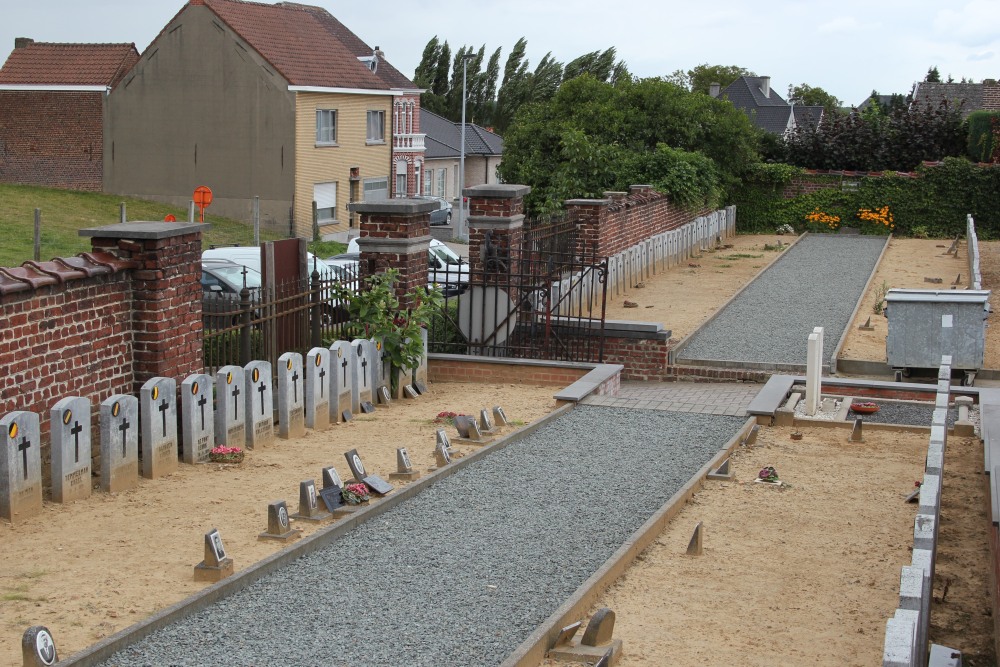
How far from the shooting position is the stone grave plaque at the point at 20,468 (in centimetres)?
737

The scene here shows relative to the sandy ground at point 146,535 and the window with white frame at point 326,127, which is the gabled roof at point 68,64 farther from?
the sandy ground at point 146,535

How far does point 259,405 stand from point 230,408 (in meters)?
0.42

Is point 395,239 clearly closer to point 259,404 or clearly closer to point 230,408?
point 259,404

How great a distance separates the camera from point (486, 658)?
571 centimetres

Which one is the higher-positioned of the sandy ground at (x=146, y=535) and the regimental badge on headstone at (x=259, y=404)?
the regimental badge on headstone at (x=259, y=404)

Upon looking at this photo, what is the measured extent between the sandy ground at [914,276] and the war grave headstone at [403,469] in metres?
8.22

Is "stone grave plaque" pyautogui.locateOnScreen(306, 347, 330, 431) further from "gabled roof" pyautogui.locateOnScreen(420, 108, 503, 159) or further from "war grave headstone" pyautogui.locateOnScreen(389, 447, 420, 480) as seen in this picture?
"gabled roof" pyautogui.locateOnScreen(420, 108, 503, 159)

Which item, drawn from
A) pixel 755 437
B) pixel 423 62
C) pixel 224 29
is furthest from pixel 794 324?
pixel 423 62

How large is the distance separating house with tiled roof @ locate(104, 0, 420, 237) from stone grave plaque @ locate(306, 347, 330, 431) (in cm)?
2896

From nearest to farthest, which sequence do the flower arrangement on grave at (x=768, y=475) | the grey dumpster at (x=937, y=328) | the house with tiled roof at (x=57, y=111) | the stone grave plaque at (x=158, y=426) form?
1. the stone grave plaque at (x=158, y=426)
2. the flower arrangement on grave at (x=768, y=475)
3. the grey dumpster at (x=937, y=328)
4. the house with tiled roof at (x=57, y=111)

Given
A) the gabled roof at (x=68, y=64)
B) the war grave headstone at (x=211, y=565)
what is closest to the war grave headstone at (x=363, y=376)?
the war grave headstone at (x=211, y=565)

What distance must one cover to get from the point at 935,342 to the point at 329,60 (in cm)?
3146

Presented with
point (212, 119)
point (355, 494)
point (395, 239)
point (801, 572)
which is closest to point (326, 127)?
point (212, 119)

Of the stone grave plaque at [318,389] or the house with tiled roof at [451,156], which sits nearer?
the stone grave plaque at [318,389]
